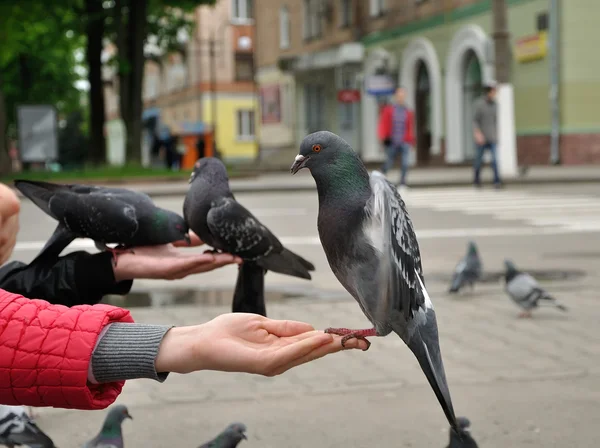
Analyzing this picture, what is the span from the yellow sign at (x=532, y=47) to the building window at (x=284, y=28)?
19.2 metres

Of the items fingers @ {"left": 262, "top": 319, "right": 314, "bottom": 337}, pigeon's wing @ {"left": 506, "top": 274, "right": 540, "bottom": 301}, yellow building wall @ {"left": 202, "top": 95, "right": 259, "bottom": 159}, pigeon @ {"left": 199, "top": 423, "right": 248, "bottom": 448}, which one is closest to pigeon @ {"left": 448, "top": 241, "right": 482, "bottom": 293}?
pigeon's wing @ {"left": 506, "top": 274, "right": 540, "bottom": 301}

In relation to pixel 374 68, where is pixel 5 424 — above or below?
below

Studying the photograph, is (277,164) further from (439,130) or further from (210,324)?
(210,324)

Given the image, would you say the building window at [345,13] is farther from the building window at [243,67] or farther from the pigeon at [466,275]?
the pigeon at [466,275]

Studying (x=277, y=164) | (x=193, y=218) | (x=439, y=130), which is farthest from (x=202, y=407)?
(x=277, y=164)

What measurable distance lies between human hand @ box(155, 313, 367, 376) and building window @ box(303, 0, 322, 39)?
41.2 meters

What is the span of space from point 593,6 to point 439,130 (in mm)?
7622

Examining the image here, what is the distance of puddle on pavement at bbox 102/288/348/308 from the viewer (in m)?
7.67

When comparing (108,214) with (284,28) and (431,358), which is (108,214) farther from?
(284,28)

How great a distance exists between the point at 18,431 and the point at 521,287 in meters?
4.30

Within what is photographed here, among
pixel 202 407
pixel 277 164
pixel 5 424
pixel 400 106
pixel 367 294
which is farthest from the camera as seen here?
pixel 277 164

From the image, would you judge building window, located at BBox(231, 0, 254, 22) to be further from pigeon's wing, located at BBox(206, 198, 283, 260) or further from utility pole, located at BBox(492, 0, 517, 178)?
pigeon's wing, located at BBox(206, 198, 283, 260)

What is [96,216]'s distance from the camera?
286 centimetres

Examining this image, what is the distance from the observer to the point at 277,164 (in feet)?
140
